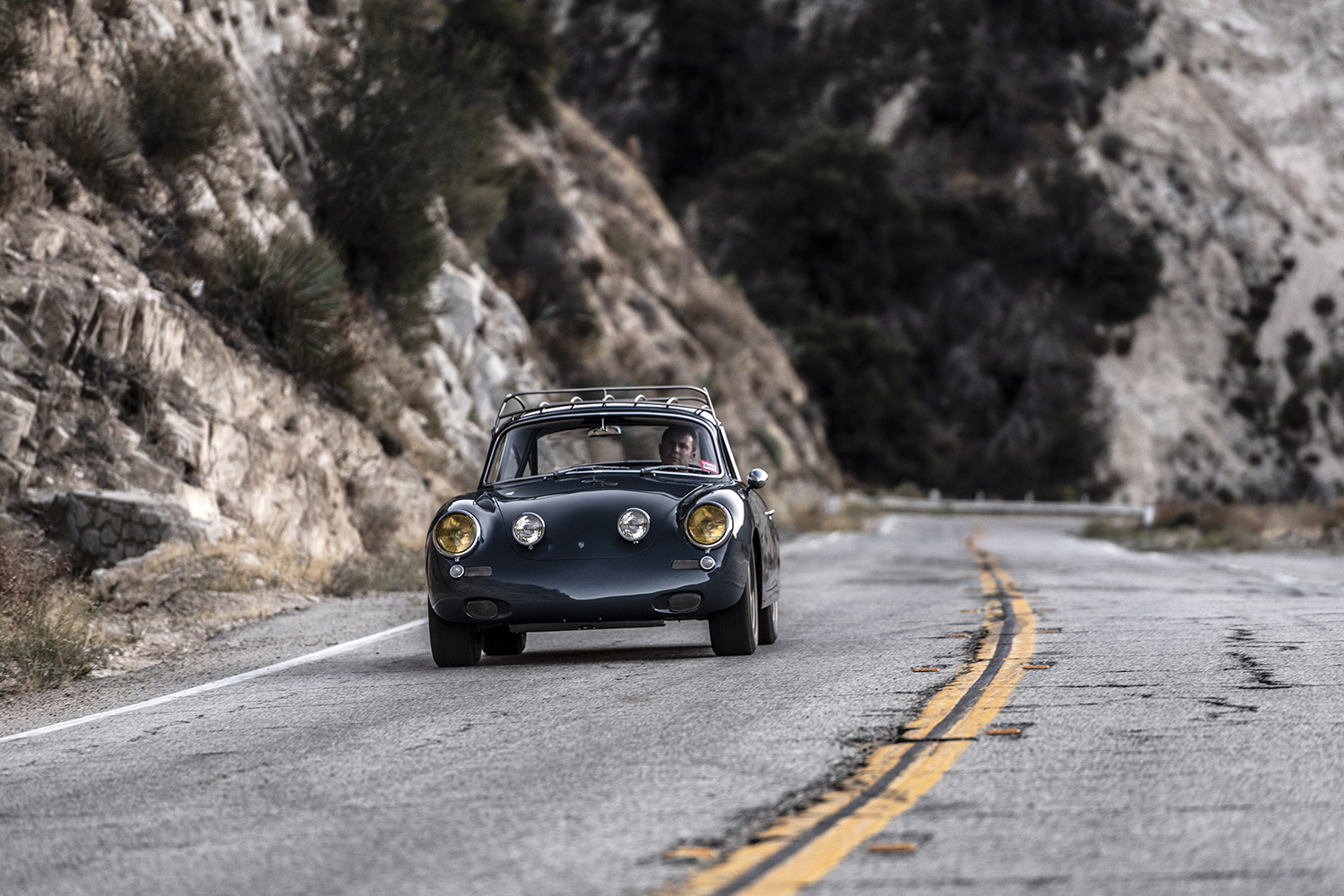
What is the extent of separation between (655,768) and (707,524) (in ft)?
10.7

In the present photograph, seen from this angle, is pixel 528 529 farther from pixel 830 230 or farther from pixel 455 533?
pixel 830 230

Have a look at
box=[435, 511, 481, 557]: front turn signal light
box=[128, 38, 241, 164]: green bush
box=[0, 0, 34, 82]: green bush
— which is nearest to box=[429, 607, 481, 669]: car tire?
box=[435, 511, 481, 557]: front turn signal light

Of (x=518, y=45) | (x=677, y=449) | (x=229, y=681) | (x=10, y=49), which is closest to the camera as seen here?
(x=229, y=681)

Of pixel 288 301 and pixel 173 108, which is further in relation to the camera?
pixel 173 108

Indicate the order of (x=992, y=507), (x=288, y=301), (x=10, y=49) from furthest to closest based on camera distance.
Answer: (x=992, y=507), (x=288, y=301), (x=10, y=49)

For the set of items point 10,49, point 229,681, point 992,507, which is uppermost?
point 10,49

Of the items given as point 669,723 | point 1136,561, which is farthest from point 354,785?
point 1136,561

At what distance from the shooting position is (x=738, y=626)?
30.3 ft

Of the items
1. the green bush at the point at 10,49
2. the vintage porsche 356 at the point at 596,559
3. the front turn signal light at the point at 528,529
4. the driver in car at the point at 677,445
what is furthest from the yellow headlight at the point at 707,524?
the green bush at the point at 10,49

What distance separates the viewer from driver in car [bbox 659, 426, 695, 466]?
34.5ft

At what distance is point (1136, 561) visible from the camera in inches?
843

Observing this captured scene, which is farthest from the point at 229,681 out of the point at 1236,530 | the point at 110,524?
the point at 1236,530

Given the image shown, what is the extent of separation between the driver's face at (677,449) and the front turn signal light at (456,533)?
74.4 inches

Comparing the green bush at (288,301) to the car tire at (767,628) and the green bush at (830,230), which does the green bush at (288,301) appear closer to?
the car tire at (767,628)
